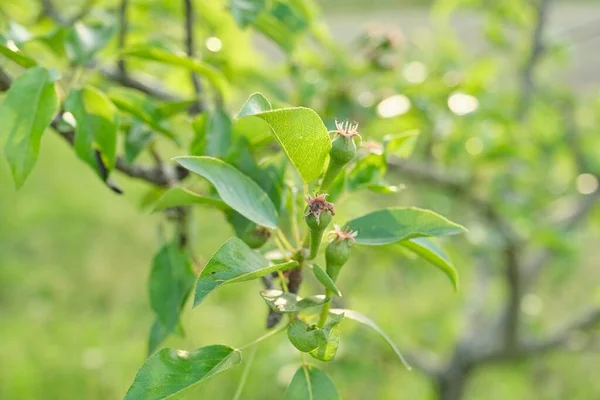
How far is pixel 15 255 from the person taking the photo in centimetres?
302

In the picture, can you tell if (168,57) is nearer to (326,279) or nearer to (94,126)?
(94,126)

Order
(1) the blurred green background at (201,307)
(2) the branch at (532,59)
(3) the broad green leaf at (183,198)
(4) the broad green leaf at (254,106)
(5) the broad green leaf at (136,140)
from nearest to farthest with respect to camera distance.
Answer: (4) the broad green leaf at (254,106) → (3) the broad green leaf at (183,198) → (5) the broad green leaf at (136,140) → (2) the branch at (532,59) → (1) the blurred green background at (201,307)

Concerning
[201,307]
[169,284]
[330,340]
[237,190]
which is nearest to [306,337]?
[330,340]

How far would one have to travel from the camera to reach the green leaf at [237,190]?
0.49m

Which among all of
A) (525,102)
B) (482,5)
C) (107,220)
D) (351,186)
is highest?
(351,186)

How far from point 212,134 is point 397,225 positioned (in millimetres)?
196

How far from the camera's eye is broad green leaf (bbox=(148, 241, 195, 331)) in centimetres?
63

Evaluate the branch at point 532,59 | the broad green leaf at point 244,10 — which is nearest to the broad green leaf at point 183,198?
the broad green leaf at point 244,10

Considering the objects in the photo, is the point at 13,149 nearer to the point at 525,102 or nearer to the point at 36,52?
the point at 36,52

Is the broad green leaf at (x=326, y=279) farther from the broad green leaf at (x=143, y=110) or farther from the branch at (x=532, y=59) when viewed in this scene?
the branch at (x=532, y=59)

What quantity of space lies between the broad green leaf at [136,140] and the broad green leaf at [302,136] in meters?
0.22

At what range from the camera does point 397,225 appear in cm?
54

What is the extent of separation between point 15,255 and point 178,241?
255 centimetres

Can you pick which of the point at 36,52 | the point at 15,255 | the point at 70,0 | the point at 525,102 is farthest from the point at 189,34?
the point at 15,255
